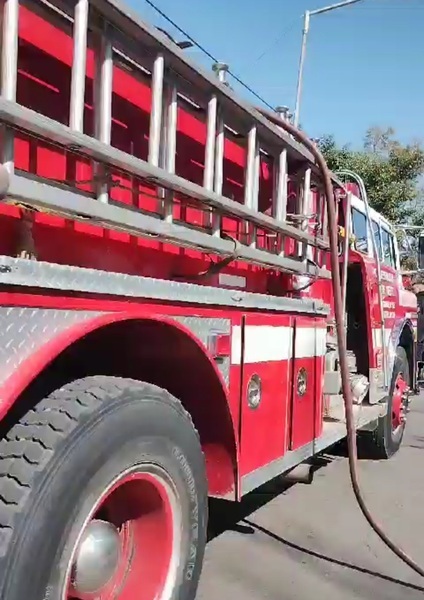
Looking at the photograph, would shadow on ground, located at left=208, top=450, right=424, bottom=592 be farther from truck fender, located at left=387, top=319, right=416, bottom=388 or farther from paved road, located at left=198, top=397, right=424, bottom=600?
truck fender, located at left=387, top=319, right=416, bottom=388

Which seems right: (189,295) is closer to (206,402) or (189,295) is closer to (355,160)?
(206,402)

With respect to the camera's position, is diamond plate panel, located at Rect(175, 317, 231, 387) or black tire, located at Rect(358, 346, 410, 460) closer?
diamond plate panel, located at Rect(175, 317, 231, 387)

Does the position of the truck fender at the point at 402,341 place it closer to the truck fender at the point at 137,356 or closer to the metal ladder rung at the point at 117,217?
the metal ladder rung at the point at 117,217

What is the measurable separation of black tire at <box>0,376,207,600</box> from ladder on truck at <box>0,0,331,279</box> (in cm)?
59

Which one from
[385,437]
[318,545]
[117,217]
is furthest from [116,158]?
[385,437]

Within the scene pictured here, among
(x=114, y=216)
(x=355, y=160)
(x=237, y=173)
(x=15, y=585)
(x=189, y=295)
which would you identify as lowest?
(x=15, y=585)

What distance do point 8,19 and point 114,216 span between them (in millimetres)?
692

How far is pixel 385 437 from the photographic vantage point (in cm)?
659

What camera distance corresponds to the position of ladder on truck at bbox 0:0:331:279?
207cm

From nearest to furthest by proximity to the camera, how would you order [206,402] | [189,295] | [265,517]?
[189,295]
[206,402]
[265,517]

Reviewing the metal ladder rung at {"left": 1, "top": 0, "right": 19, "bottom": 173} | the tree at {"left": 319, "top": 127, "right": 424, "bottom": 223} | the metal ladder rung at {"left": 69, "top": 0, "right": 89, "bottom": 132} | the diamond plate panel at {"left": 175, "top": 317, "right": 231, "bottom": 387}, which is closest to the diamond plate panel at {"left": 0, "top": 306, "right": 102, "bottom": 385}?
the metal ladder rung at {"left": 1, "top": 0, "right": 19, "bottom": 173}

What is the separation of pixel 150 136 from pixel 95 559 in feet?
4.85

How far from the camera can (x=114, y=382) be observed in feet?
8.22

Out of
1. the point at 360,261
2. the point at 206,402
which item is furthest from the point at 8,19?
the point at 360,261
